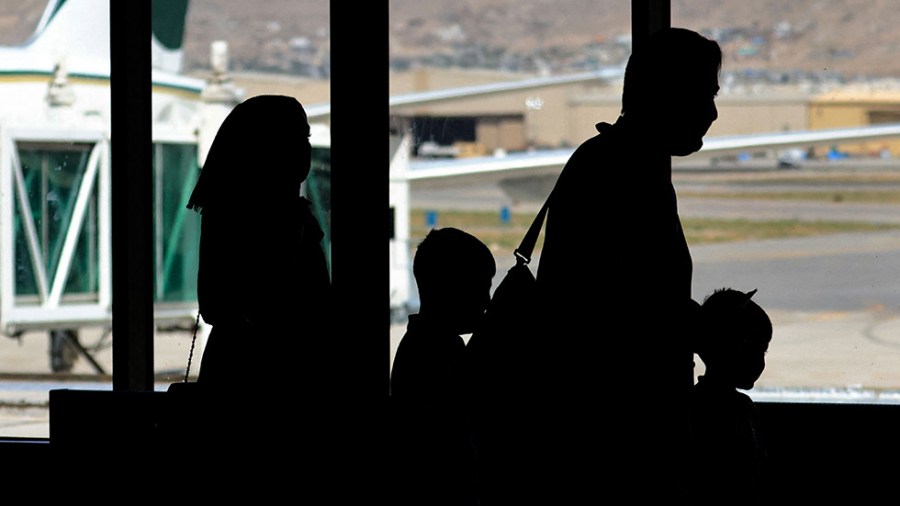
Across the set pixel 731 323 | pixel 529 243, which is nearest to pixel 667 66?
pixel 529 243

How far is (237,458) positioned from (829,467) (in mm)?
1757

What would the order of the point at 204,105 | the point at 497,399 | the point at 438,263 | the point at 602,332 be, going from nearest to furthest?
1. the point at 602,332
2. the point at 497,399
3. the point at 438,263
4. the point at 204,105

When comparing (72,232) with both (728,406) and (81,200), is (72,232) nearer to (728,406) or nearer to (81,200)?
(81,200)

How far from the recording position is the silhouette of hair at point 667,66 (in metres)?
1.83

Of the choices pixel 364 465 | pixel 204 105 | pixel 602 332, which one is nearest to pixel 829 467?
pixel 364 465

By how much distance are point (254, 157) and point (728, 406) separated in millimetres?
1015

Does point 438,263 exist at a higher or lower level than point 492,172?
lower

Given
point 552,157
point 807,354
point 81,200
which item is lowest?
point 807,354

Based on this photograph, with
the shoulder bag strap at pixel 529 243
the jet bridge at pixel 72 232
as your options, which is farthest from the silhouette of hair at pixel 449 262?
the jet bridge at pixel 72 232

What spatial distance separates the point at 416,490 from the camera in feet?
6.98

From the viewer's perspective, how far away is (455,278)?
2268 mm

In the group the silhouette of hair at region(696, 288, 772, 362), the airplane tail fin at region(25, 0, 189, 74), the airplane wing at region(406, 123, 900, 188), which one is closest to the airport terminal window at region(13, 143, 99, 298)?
the airplane tail fin at region(25, 0, 189, 74)

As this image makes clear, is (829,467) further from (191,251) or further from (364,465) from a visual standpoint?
(191,251)

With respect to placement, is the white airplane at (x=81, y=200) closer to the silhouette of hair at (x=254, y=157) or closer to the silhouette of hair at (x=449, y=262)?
the silhouette of hair at (x=449, y=262)
